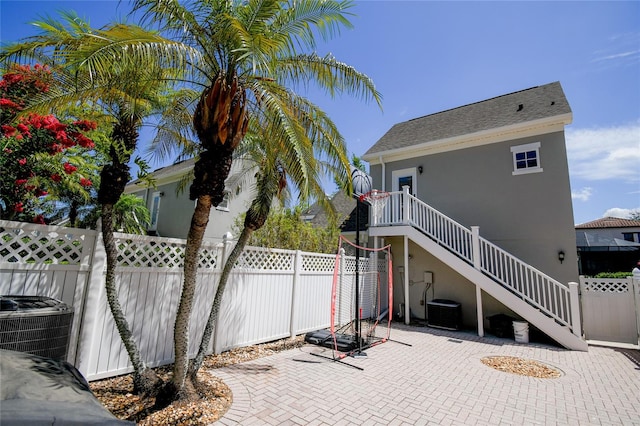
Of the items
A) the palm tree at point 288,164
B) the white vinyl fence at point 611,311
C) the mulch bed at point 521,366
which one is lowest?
the mulch bed at point 521,366

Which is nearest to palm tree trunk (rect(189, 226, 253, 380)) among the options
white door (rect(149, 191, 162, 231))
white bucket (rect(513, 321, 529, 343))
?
white bucket (rect(513, 321, 529, 343))

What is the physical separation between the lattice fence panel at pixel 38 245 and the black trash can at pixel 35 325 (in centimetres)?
67

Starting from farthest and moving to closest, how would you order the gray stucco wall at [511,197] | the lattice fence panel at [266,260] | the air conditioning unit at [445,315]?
1. the air conditioning unit at [445,315]
2. the gray stucco wall at [511,197]
3. the lattice fence panel at [266,260]

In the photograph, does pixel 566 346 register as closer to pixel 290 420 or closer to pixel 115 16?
pixel 290 420

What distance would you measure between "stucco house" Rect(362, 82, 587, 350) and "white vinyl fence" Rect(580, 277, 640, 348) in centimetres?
55

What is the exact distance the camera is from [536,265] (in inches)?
359

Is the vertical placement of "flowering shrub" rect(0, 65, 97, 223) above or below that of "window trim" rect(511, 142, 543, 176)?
below

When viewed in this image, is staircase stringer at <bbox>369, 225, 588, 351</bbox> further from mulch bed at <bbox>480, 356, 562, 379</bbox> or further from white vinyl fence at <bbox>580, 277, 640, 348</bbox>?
mulch bed at <bbox>480, 356, 562, 379</bbox>

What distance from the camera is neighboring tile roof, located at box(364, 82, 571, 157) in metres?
9.89

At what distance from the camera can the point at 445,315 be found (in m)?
9.27

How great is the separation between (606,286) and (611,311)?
68cm

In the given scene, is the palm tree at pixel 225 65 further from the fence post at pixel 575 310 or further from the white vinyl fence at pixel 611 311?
the white vinyl fence at pixel 611 311

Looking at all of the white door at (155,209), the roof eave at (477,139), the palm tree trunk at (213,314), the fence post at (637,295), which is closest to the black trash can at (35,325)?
the palm tree trunk at (213,314)

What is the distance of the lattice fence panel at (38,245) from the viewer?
3.40m
